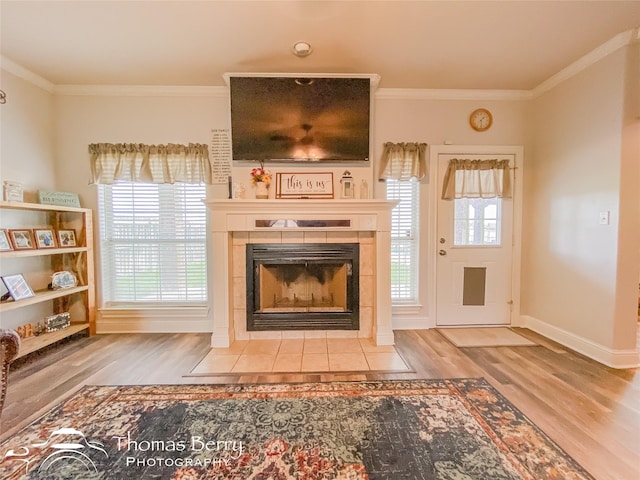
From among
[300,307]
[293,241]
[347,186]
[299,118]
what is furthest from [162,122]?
[300,307]

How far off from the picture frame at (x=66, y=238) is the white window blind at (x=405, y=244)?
3.39 meters

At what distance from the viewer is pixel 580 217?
8.59ft

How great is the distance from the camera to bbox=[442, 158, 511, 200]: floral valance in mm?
3160

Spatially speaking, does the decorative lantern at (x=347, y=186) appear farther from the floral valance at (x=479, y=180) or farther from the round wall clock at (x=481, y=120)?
the round wall clock at (x=481, y=120)

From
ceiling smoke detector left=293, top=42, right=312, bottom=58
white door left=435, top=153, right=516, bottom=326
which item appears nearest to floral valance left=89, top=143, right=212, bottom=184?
ceiling smoke detector left=293, top=42, right=312, bottom=58

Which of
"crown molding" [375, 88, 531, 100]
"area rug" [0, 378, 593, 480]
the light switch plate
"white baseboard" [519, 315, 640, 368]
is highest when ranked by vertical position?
"crown molding" [375, 88, 531, 100]

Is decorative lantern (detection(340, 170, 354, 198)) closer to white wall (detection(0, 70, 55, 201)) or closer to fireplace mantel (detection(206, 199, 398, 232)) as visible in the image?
fireplace mantel (detection(206, 199, 398, 232))

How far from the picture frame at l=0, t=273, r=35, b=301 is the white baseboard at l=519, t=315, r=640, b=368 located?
4.94 meters

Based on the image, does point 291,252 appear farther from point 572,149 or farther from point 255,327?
point 572,149

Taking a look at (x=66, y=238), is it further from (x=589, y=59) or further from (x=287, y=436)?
(x=589, y=59)

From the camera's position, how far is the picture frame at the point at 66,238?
2.86 meters

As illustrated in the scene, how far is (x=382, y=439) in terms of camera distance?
1508 millimetres

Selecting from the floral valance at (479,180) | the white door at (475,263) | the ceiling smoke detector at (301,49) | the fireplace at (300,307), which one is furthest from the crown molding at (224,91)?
the fireplace at (300,307)

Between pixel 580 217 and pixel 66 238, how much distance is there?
4970 millimetres
